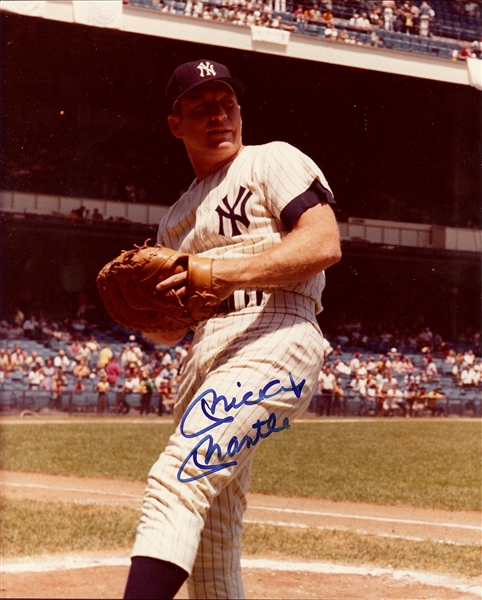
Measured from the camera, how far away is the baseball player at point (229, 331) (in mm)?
1647

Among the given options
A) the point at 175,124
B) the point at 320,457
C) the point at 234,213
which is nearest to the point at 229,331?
the point at 234,213

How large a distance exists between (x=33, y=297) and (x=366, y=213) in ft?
23.1

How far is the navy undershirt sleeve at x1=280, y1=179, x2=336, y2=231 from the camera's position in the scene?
1.87 meters

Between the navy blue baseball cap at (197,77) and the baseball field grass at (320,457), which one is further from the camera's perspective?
the baseball field grass at (320,457)

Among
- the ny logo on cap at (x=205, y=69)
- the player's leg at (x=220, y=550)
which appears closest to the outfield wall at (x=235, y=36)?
the ny logo on cap at (x=205, y=69)

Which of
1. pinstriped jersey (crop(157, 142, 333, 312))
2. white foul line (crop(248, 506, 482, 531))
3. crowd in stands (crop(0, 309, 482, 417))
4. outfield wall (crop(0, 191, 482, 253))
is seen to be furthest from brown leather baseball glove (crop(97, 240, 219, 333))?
outfield wall (crop(0, 191, 482, 253))

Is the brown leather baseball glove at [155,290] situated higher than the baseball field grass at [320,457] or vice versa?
the brown leather baseball glove at [155,290]

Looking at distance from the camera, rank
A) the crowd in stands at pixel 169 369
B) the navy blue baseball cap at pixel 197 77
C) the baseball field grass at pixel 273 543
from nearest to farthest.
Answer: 1. the navy blue baseball cap at pixel 197 77
2. the baseball field grass at pixel 273 543
3. the crowd in stands at pixel 169 369

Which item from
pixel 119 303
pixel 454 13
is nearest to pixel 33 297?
pixel 454 13

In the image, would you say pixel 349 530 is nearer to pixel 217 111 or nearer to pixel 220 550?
pixel 220 550

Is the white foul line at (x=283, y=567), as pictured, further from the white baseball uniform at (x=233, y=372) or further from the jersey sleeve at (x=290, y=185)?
the jersey sleeve at (x=290, y=185)

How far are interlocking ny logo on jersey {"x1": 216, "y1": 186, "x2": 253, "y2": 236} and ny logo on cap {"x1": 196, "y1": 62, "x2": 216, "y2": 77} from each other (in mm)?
297

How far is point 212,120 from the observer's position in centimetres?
208
